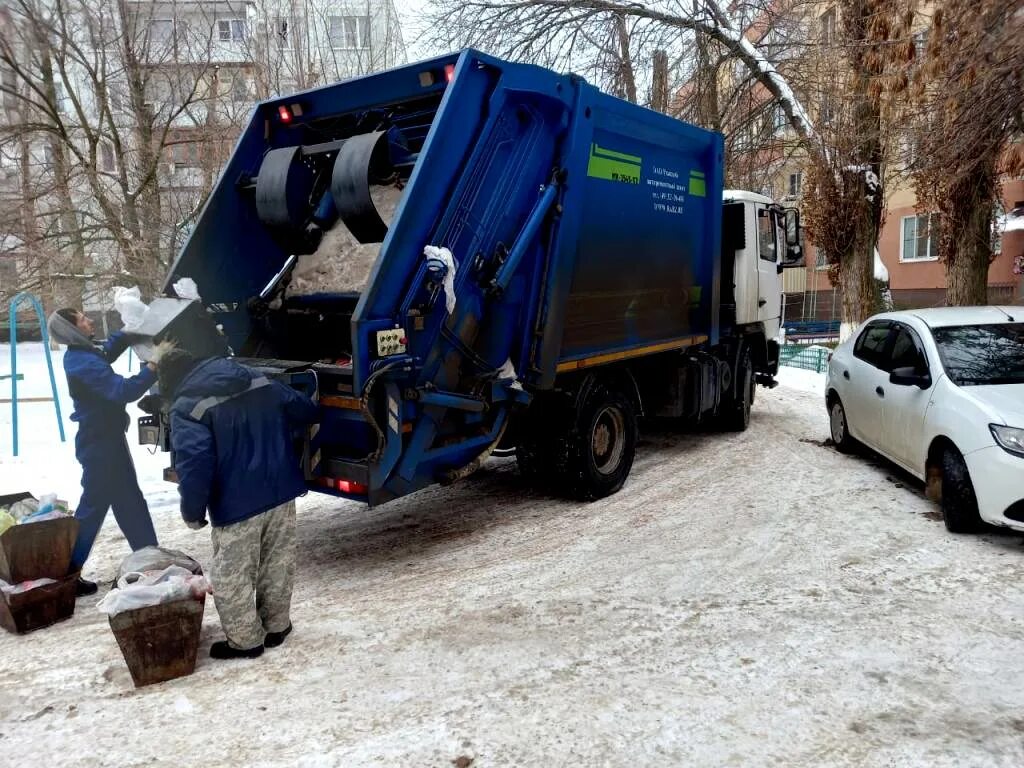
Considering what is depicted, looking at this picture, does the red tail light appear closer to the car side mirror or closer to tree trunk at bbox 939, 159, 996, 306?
the car side mirror

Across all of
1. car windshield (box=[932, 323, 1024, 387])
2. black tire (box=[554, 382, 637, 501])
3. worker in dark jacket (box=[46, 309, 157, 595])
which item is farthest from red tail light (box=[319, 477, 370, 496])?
car windshield (box=[932, 323, 1024, 387])

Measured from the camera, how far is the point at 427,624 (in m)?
4.24

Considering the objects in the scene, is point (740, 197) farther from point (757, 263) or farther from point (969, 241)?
point (969, 241)

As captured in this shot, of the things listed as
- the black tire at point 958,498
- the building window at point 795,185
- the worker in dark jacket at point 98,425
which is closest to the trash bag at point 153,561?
the worker in dark jacket at point 98,425

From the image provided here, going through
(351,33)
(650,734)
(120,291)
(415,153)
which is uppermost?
(351,33)

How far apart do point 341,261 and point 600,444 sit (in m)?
2.66

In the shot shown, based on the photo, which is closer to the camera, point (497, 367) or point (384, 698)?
point (384, 698)

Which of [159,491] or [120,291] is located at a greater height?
[120,291]

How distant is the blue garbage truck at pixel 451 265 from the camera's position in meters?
4.73

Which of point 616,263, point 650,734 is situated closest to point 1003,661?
point 650,734

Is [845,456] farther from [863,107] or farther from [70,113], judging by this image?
[70,113]

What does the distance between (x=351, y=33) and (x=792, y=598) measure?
55.3 ft

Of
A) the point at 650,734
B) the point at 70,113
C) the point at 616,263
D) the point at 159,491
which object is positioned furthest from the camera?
the point at 70,113

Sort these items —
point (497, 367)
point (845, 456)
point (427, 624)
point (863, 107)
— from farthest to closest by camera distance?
point (863, 107), point (845, 456), point (497, 367), point (427, 624)
